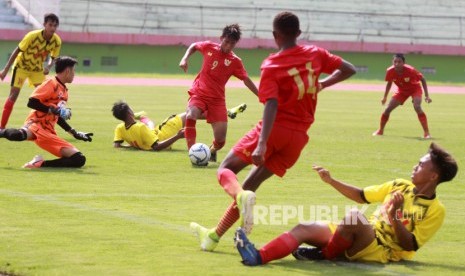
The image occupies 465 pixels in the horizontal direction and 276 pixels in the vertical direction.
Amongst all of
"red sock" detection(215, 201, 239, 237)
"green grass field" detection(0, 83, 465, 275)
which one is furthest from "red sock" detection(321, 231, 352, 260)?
"red sock" detection(215, 201, 239, 237)

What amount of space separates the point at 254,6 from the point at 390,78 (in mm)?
31501

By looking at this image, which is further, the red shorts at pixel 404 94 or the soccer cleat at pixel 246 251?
the red shorts at pixel 404 94

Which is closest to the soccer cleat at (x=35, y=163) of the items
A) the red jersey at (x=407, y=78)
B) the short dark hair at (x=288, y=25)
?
the short dark hair at (x=288, y=25)

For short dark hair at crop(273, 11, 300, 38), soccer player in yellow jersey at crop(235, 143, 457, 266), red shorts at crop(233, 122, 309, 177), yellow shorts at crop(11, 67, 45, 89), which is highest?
short dark hair at crop(273, 11, 300, 38)

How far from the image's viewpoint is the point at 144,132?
60.0ft

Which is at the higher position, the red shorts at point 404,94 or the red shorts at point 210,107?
the red shorts at point 210,107

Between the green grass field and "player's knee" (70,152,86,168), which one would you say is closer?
the green grass field

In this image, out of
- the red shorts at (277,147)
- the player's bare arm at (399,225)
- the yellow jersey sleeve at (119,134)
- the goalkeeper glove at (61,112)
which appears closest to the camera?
the player's bare arm at (399,225)

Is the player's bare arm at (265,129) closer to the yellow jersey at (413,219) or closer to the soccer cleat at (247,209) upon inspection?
the soccer cleat at (247,209)

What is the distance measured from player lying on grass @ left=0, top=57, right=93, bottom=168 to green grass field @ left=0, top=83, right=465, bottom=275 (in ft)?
0.96

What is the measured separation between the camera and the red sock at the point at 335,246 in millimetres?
8500

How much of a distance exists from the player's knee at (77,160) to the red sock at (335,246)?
722cm

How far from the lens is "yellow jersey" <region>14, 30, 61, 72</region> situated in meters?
19.5

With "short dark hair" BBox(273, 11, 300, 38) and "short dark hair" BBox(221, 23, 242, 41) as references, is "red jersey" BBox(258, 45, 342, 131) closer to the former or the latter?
"short dark hair" BBox(273, 11, 300, 38)
